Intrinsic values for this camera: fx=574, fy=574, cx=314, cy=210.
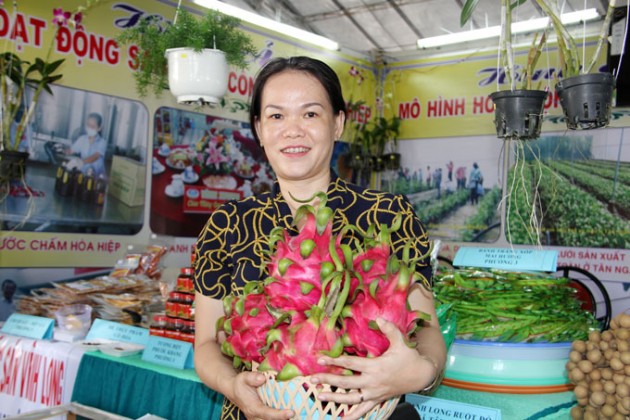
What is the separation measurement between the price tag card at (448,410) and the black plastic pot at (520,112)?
0.90 metres

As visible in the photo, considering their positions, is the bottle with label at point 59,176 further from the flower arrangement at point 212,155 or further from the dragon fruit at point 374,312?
the dragon fruit at point 374,312

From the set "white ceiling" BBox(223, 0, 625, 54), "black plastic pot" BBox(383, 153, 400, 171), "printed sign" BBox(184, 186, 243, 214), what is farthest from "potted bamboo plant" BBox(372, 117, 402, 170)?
"printed sign" BBox(184, 186, 243, 214)

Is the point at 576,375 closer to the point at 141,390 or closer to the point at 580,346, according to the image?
the point at 580,346

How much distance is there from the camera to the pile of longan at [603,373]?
1328 millimetres

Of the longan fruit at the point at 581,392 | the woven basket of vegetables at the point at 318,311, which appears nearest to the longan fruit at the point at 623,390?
the longan fruit at the point at 581,392

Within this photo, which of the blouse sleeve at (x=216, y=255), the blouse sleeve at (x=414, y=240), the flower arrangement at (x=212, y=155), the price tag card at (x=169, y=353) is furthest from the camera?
the flower arrangement at (x=212, y=155)

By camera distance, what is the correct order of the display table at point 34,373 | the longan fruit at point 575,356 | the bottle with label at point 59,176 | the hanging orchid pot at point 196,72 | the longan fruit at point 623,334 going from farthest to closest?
1. the bottle with label at point 59,176
2. the hanging orchid pot at point 196,72
3. the display table at point 34,373
4. the longan fruit at point 575,356
5. the longan fruit at point 623,334

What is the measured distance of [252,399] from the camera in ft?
2.69

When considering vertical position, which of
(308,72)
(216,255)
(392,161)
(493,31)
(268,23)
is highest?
(493,31)

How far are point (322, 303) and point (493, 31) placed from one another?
443cm

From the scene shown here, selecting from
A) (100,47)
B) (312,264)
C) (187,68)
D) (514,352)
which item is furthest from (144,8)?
(312,264)

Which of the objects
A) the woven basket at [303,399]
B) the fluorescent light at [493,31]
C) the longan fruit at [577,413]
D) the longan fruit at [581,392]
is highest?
the fluorescent light at [493,31]

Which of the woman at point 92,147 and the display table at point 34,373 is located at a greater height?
the woman at point 92,147

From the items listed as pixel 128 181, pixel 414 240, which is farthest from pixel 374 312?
pixel 128 181
